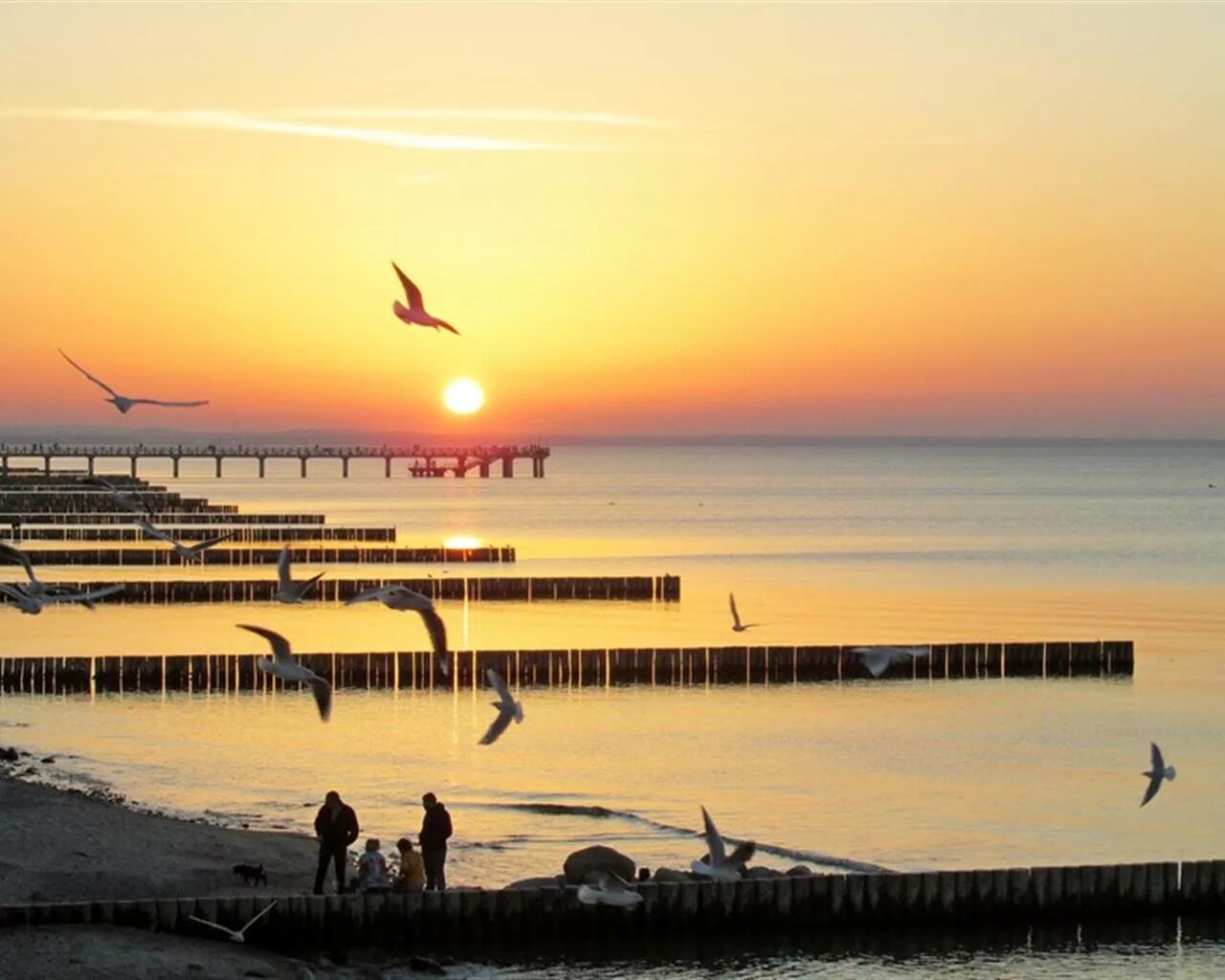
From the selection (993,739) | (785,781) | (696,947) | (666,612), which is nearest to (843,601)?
(666,612)

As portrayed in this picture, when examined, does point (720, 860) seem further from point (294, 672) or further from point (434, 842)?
point (434, 842)

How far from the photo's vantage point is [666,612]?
80.3 meters

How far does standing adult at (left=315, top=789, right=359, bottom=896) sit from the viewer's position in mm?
24328

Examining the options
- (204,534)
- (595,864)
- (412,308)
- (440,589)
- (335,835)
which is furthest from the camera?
(204,534)

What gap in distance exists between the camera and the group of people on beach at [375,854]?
24438 mm

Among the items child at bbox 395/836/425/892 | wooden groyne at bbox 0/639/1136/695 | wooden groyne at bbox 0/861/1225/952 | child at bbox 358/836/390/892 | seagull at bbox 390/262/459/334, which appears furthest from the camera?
wooden groyne at bbox 0/639/1136/695

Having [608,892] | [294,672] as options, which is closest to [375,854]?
[608,892]

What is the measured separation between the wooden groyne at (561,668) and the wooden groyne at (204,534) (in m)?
56.9

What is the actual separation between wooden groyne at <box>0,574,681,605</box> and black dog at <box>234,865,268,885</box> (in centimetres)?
5318

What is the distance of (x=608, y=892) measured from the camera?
24047 millimetres

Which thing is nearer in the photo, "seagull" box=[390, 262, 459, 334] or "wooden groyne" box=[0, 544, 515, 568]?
"seagull" box=[390, 262, 459, 334]

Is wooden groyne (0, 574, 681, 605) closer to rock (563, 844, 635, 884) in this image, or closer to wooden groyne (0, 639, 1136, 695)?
wooden groyne (0, 639, 1136, 695)

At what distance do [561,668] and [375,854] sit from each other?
30.5 meters

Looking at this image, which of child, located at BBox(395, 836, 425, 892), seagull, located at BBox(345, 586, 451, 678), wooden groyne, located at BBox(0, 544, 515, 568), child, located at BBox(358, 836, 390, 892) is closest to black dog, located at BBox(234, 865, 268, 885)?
child, located at BBox(358, 836, 390, 892)
